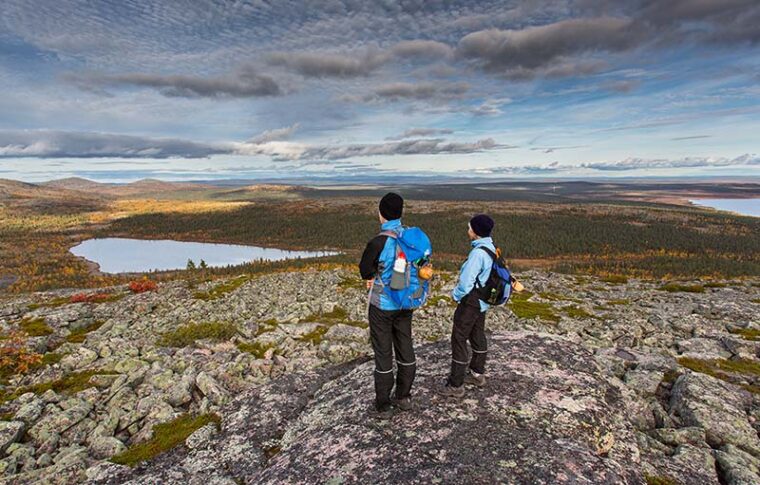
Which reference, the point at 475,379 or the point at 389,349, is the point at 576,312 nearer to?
the point at 475,379

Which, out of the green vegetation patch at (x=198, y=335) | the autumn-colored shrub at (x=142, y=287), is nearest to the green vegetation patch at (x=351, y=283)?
the green vegetation patch at (x=198, y=335)

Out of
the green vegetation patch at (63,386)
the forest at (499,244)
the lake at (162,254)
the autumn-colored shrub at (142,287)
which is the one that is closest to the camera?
the green vegetation patch at (63,386)

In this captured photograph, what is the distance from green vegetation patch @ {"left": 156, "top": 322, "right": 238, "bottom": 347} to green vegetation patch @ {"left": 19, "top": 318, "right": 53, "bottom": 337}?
7.99 m

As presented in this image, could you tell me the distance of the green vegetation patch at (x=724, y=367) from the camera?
12.6 meters

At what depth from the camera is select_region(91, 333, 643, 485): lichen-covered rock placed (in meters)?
6.55

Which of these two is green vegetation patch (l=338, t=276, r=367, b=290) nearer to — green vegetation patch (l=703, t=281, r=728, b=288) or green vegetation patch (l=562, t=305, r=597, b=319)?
green vegetation patch (l=562, t=305, r=597, b=319)

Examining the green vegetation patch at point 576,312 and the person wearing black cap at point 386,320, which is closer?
the person wearing black cap at point 386,320

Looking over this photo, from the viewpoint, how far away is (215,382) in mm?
12578

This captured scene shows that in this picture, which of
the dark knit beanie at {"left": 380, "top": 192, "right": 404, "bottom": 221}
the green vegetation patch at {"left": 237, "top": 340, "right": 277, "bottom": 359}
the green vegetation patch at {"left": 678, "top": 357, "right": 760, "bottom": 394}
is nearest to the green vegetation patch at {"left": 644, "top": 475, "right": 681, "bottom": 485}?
the dark knit beanie at {"left": 380, "top": 192, "right": 404, "bottom": 221}

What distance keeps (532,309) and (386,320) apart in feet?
65.1

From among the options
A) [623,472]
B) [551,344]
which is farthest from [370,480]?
[551,344]

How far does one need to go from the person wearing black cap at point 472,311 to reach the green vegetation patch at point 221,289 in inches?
961

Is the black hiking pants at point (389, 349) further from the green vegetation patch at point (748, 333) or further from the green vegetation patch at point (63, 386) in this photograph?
the green vegetation patch at point (748, 333)

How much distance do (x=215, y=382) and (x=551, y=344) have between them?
1049 cm
